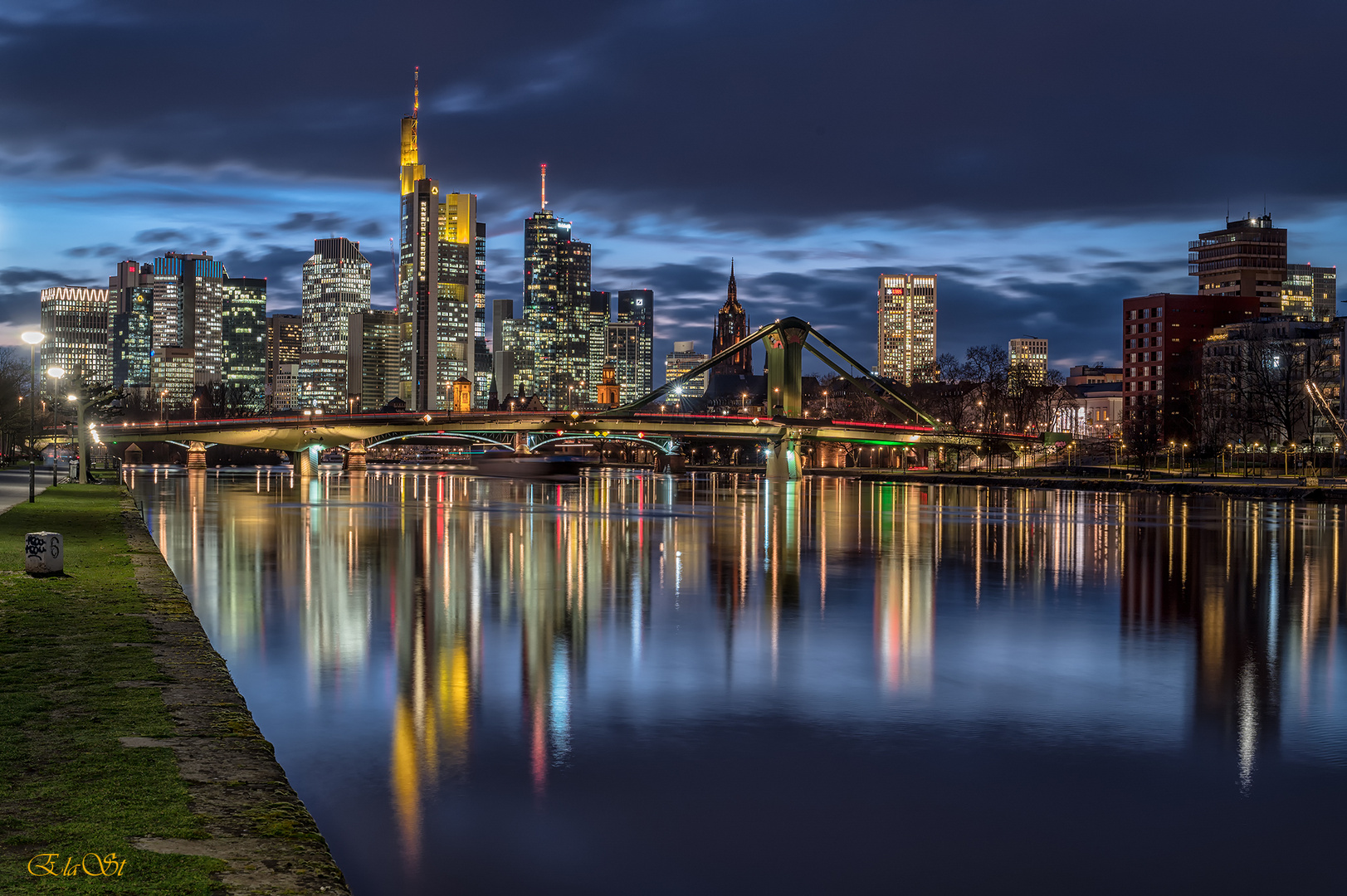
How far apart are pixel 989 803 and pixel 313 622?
13.9m

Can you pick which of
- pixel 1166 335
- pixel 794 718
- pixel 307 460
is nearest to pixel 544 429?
pixel 307 460

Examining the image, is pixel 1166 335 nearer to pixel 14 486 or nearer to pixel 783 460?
pixel 783 460

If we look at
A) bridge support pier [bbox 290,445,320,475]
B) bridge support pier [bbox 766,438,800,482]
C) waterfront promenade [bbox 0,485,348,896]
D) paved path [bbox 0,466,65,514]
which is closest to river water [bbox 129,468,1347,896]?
waterfront promenade [bbox 0,485,348,896]

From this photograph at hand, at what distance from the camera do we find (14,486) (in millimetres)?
64188

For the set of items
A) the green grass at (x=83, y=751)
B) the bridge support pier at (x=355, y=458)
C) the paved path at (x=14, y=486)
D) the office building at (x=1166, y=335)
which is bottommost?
the bridge support pier at (x=355, y=458)

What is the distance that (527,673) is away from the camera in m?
17.6

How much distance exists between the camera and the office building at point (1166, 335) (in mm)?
188500

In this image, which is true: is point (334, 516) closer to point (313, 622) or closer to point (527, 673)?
point (313, 622)

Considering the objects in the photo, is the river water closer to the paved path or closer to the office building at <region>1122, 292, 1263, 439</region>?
the paved path

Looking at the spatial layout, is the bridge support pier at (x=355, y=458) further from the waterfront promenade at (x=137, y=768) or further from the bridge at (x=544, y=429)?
the waterfront promenade at (x=137, y=768)

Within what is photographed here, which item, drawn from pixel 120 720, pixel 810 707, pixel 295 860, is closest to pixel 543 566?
pixel 810 707

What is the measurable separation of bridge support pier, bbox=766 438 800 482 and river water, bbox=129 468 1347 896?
314 ft

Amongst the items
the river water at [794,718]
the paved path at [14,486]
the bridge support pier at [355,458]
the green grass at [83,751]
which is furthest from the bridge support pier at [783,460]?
the green grass at [83,751]

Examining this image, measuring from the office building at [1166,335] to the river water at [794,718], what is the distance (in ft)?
531
